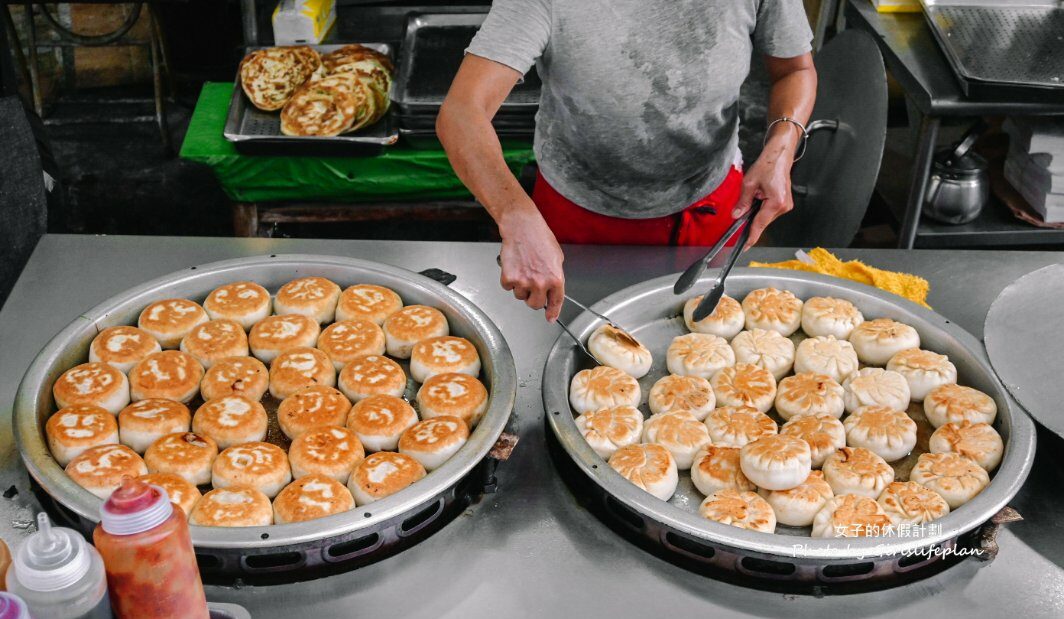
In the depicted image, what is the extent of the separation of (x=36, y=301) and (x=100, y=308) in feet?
0.90

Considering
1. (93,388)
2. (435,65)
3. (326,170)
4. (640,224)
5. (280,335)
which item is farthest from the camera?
(435,65)

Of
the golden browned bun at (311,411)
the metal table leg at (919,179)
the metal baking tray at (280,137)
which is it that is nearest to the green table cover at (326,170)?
the metal baking tray at (280,137)

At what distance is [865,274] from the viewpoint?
2.28m

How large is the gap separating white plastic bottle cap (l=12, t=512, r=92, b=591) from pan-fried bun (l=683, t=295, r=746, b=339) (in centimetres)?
142

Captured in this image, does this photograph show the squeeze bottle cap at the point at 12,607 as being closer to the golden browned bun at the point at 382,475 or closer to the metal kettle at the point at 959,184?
the golden browned bun at the point at 382,475

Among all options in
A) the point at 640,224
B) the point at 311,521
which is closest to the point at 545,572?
the point at 311,521

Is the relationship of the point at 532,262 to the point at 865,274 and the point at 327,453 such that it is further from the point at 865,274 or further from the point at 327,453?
the point at 865,274

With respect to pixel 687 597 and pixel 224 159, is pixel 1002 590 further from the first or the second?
pixel 224 159

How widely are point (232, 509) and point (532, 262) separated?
2.22 ft

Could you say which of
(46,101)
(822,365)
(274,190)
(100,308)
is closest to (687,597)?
(822,365)

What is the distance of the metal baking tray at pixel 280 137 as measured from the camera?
3.50 meters

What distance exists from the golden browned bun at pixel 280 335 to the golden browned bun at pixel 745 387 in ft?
2.85

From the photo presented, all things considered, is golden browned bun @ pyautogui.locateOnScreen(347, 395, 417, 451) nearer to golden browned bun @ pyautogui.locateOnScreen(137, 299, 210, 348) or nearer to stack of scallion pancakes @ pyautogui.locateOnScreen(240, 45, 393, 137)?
golden browned bun @ pyautogui.locateOnScreen(137, 299, 210, 348)

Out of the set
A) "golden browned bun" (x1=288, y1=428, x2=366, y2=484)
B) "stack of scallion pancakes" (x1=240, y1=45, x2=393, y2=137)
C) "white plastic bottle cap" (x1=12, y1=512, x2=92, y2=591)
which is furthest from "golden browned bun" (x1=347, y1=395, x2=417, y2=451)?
"stack of scallion pancakes" (x1=240, y1=45, x2=393, y2=137)
